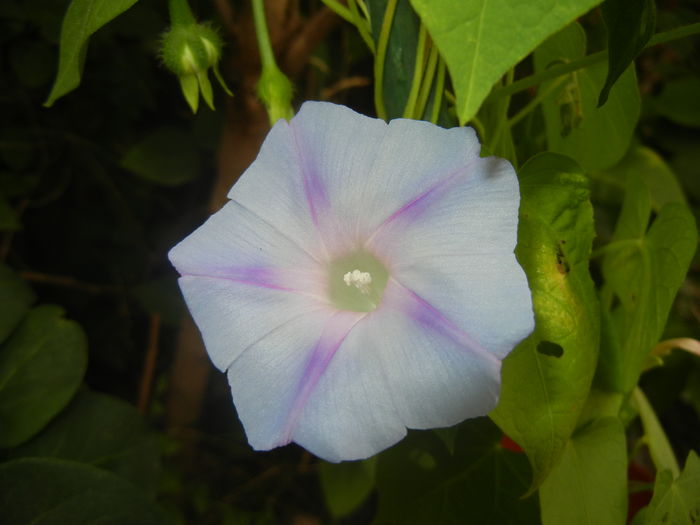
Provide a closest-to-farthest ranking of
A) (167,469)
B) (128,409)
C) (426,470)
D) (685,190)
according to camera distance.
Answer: (426,470), (128,409), (685,190), (167,469)

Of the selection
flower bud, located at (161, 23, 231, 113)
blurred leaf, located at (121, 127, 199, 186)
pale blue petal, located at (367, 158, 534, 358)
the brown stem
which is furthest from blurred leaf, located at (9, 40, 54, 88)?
pale blue petal, located at (367, 158, 534, 358)

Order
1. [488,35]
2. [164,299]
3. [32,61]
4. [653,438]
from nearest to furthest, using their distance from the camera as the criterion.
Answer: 1. [488,35]
2. [653,438]
3. [32,61]
4. [164,299]

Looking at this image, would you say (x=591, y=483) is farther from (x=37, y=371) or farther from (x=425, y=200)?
(x=37, y=371)

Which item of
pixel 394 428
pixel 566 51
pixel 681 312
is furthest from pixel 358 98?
pixel 394 428

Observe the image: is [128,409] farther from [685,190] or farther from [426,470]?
[685,190]

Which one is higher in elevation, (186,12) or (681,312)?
(186,12)

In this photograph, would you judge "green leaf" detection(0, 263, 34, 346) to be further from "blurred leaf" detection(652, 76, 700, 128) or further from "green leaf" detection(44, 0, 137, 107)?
"blurred leaf" detection(652, 76, 700, 128)

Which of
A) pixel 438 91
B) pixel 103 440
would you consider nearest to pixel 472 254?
pixel 438 91
